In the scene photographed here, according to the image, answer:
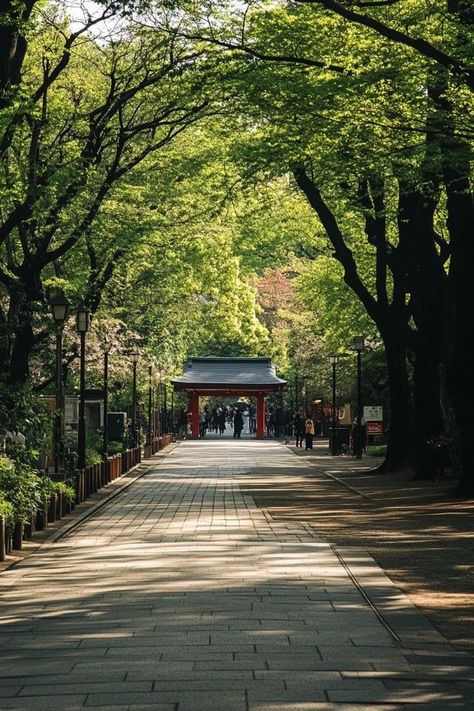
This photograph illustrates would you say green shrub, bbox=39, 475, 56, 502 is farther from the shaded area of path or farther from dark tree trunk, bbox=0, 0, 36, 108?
dark tree trunk, bbox=0, 0, 36, 108

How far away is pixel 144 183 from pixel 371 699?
30693 mm

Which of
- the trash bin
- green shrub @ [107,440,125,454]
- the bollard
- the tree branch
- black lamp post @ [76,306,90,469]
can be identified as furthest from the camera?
the trash bin

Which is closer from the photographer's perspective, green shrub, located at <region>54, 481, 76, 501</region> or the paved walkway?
the paved walkway

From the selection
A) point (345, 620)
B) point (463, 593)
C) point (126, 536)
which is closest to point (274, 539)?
point (126, 536)

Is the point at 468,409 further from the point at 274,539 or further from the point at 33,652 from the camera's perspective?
the point at 33,652

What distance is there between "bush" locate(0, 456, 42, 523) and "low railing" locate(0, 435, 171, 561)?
0.23 m

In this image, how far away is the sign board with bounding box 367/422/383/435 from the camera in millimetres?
51469

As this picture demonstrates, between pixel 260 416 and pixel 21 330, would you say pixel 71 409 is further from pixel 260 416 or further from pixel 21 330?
pixel 260 416

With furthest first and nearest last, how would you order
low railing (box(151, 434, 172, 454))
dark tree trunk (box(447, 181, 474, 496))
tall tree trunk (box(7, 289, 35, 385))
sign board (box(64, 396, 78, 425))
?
1. low railing (box(151, 434, 172, 454))
2. sign board (box(64, 396, 78, 425))
3. tall tree trunk (box(7, 289, 35, 385))
4. dark tree trunk (box(447, 181, 474, 496))

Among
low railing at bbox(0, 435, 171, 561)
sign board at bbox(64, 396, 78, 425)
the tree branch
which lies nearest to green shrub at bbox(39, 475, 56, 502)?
low railing at bbox(0, 435, 171, 561)

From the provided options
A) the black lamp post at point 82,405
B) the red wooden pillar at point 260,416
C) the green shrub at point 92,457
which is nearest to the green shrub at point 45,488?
the black lamp post at point 82,405

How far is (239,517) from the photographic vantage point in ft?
72.5

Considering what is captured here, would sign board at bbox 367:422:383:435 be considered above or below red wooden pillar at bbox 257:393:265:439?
below

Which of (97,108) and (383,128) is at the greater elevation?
(97,108)
